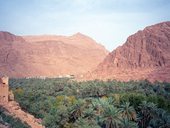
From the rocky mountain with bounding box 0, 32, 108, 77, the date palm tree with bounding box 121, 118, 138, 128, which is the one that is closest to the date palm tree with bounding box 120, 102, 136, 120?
the date palm tree with bounding box 121, 118, 138, 128

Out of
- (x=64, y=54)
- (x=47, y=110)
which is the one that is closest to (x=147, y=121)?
(x=47, y=110)

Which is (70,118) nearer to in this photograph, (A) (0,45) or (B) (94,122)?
(B) (94,122)

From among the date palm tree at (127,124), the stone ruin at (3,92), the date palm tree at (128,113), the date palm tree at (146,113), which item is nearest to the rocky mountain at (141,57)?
the date palm tree at (146,113)

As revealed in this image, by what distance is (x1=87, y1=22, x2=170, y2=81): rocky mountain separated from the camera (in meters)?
109

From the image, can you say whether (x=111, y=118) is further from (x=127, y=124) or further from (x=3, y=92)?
(x=3, y=92)

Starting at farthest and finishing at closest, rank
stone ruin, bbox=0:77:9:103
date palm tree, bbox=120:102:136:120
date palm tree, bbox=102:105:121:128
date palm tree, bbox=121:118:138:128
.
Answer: date palm tree, bbox=120:102:136:120 → date palm tree, bbox=102:105:121:128 → date palm tree, bbox=121:118:138:128 → stone ruin, bbox=0:77:9:103

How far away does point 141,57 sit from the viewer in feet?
389

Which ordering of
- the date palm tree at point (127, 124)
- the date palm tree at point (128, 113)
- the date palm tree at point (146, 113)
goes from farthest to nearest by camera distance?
the date palm tree at point (146, 113) < the date palm tree at point (128, 113) < the date palm tree at point (127, 124)

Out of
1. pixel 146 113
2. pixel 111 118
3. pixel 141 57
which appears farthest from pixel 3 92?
pixel 141 57

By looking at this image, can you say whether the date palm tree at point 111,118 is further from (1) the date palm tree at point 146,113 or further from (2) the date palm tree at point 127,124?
(1) the date palm tree at point 146,113

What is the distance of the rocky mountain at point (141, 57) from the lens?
357 feet

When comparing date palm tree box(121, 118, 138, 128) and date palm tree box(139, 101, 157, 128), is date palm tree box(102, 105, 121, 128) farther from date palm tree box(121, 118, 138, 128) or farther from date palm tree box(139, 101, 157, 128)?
date palm tree box(139, 101, 157, 128)

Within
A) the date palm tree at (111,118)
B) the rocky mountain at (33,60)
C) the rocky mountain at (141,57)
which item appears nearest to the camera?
the date palm tree at (111,118)

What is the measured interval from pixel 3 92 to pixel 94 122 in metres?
8.87
